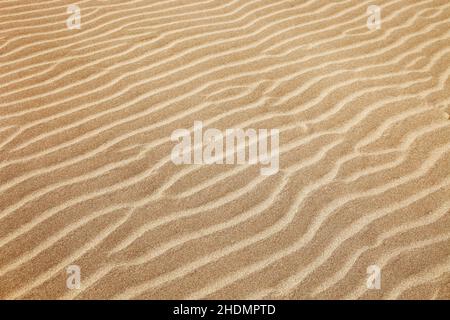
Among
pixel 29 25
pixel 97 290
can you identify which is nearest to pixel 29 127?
pixel 97 290

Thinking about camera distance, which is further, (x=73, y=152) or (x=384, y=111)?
(x=384, y=111)

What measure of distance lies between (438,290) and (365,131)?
4.27 feet

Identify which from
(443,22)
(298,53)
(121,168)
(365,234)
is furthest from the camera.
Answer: (443,22)

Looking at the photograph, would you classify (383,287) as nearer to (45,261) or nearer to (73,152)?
(45,261)

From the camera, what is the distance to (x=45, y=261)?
7.59 ft

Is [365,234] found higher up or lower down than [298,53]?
lower down

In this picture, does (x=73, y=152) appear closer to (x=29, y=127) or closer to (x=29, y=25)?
(x=29, y=127)

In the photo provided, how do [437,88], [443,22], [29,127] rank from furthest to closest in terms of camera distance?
[443,22]
[437,88]
[29,127]

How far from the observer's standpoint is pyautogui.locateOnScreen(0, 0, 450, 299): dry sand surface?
2320mm

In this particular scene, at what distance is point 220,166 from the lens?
292cm

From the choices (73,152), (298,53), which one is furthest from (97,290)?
(298,53)

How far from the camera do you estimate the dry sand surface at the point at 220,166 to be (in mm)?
2320
